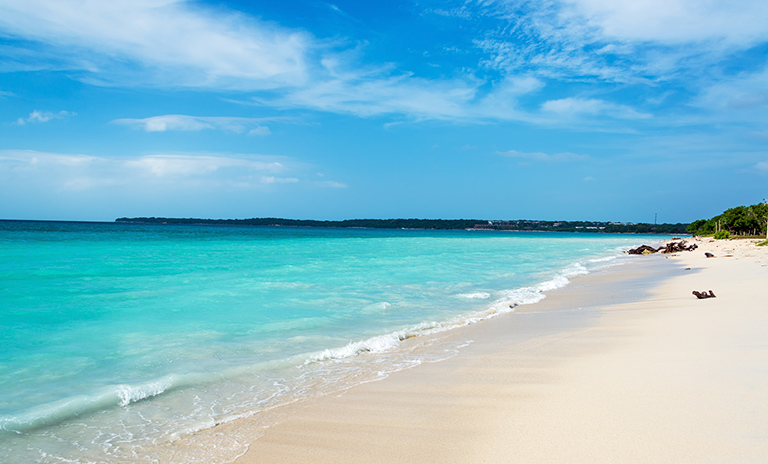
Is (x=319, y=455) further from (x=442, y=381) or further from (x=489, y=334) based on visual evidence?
(x=489, y=334)

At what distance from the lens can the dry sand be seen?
10.3 feet

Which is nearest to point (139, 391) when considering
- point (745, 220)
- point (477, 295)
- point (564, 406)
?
point (564, 406)

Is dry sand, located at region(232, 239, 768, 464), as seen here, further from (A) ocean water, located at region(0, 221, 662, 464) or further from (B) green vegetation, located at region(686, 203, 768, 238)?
(B) green vegetation, located at region(686, 203, 768, 238)

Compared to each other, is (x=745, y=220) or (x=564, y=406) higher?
(x=745, y=220)

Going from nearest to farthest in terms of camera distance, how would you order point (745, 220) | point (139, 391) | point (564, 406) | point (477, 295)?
point (564, 406) → point (139, 391) → point (477, 295) → point (745, 220)

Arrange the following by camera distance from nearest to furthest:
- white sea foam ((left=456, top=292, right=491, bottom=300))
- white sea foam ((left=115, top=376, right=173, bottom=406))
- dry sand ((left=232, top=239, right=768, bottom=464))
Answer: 1. dry sand ((left=232, top=239, right=768, bottom=464))
2. white sea foam ((left=115, top=376, right=173, bottom=406))
3. white sea foam ((left=456, top=292, right=491, bottom=300))

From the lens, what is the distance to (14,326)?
8383mm

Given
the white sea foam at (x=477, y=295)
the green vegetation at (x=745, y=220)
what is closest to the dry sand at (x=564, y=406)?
the white sea foam at (x=477, y=295)

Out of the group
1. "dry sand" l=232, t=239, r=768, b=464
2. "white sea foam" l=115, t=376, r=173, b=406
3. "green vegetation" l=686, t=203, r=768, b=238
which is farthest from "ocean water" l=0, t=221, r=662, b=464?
"green vegetation" l=686, t=203, r=768, b=238

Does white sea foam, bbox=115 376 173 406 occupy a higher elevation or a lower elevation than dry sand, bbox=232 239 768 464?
lower

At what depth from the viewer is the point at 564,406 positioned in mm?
3945

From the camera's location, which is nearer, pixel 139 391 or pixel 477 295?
pixel 139 391

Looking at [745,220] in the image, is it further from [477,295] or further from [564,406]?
[564,406]

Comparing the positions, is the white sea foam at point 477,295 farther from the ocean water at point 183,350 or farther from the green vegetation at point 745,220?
the green vegetation at point 745,220
